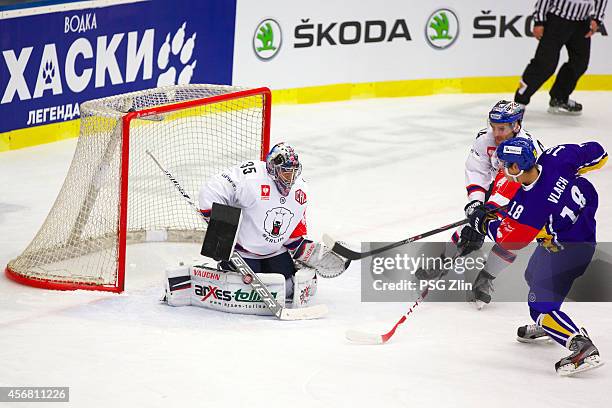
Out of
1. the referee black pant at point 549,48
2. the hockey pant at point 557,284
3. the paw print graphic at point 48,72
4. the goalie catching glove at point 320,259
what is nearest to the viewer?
the hockey pant at point 557,284

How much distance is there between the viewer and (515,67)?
10.1m

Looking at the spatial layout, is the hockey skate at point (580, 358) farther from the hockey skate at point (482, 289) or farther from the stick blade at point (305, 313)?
the stick blade at point (305, 313)

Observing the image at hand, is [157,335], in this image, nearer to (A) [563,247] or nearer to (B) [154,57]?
(A) [563,247]

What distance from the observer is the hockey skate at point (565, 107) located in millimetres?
9430

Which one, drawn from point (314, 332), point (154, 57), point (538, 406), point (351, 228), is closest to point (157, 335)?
point (314, 332)

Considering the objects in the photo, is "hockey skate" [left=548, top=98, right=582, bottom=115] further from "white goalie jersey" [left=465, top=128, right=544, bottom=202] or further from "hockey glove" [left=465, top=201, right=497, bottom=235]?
"hockey glove" [left=465, top=201, right=497, bottom=235]

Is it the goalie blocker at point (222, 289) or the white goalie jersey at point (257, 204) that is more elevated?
the white goalie jersey at point (257, 204)

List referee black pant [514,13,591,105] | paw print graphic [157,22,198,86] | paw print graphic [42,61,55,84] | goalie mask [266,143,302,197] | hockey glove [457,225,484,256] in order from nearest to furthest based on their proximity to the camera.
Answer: goalie mask [266,143,302,197] < hockey glove [457,225,484,256] < paw print graphic [42,61,55,84] < paw print graphic [157,22,198,86] < referee black pant [514,13,591,105]

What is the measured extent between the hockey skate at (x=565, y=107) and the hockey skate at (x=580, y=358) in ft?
17.8

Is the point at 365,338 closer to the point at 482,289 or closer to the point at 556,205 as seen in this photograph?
the point at 482,289

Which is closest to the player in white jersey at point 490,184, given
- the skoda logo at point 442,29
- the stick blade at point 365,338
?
the stick blade at point 365,338

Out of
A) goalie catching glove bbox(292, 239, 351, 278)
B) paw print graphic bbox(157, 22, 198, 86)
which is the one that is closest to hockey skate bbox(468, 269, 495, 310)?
goalie catching glove bbox(292, 239, 351, 278)

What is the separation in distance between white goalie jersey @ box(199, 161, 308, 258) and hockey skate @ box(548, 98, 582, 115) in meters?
4.90

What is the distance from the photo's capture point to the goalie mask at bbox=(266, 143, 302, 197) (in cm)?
483
